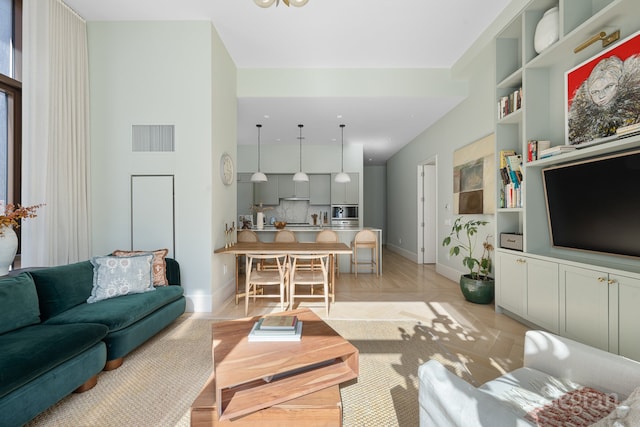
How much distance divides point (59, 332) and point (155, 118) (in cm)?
255

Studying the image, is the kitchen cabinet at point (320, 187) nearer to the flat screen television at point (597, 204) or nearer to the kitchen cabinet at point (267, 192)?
the kitchen cabinet at point (267, 192)

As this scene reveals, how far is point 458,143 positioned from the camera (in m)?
4.93

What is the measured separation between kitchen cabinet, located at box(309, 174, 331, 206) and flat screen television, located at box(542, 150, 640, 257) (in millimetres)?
5475

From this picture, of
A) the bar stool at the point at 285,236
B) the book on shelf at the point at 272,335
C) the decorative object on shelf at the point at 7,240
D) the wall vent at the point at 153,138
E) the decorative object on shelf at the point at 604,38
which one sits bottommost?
the book on shelf at the point at 272,335

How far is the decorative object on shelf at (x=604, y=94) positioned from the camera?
2.11 m

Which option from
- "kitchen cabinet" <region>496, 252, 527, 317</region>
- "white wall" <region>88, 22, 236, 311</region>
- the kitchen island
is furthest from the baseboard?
"white wall" <region>88, 22, 236, 311</region>

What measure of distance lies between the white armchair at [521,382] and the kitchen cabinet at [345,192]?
6391 millimetres

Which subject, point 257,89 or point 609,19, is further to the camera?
point 257,89

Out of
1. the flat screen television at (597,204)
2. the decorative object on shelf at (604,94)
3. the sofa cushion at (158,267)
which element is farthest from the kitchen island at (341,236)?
the decorative object on shelf at (604,94)

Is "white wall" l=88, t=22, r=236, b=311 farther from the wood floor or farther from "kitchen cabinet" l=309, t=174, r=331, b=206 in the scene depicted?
"kitchen cabinet" l=309, t=174, r=331, b=206

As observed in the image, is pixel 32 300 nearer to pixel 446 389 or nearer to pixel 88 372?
pixel 88 372

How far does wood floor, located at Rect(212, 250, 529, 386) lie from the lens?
2373 mm

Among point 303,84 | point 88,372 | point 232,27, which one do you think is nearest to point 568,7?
point 303,84

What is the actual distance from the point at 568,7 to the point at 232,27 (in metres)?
3.44
